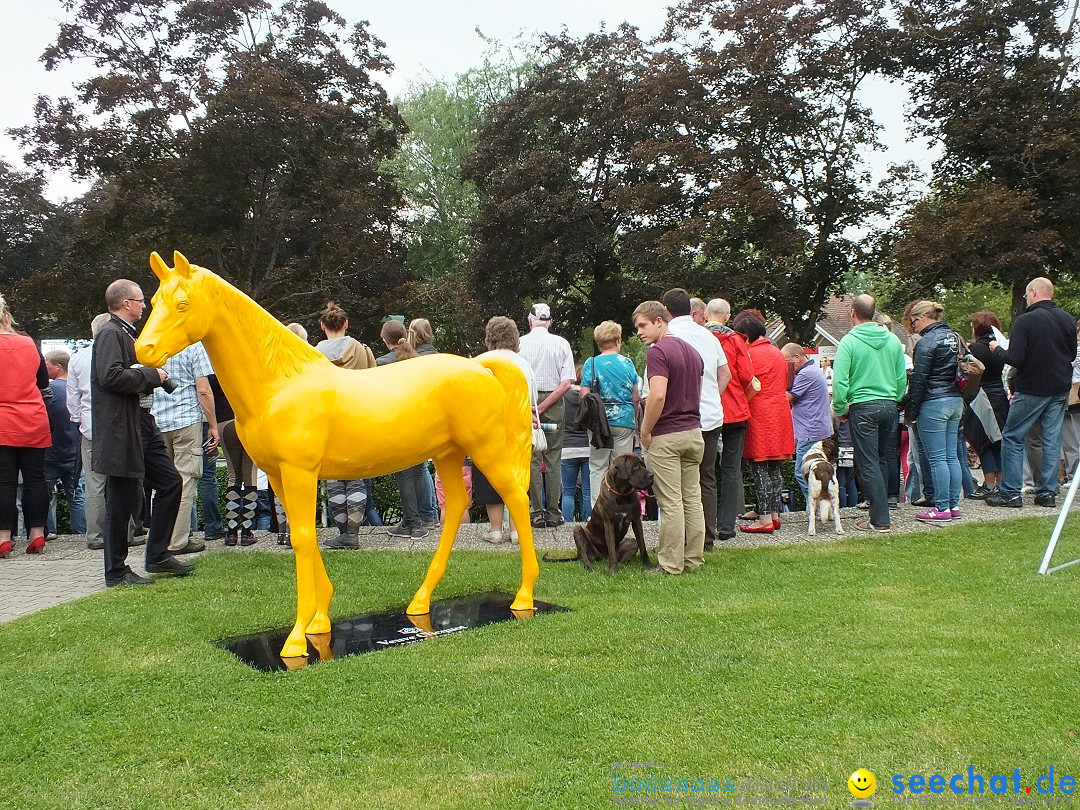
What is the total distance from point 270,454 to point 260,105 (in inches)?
749

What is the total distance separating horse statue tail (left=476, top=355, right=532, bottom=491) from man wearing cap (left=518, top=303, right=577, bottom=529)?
2.79m

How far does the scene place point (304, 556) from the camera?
538cm

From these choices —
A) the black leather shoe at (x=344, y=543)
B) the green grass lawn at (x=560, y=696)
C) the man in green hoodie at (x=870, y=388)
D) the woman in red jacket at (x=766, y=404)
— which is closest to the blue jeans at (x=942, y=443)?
the man in green hoodie at (x=870, y=388)

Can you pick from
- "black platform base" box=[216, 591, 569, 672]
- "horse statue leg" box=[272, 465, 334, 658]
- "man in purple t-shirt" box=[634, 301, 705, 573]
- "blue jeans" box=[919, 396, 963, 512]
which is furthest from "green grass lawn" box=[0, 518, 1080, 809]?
"blue jeans" box=[919, 396, 963, 512]

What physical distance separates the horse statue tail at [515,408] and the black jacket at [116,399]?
284cm

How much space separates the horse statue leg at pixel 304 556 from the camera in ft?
17.2

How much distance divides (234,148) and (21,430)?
49.4 ft

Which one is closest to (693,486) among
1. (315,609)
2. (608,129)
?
(315,609)

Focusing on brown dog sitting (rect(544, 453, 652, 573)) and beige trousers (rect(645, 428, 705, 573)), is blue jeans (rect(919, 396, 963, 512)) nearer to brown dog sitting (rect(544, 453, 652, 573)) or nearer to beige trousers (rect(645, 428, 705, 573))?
beige trousers (rect(645, 428, 705, 573))

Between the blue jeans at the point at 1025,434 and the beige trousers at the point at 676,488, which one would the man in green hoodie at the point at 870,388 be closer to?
the blue jeans at the point at 1025,434

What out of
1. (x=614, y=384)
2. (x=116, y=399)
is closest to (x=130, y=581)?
(x=116, y=399)

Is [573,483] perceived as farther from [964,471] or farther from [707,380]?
[964,471]

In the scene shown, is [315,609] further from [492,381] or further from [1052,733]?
[1052,733]

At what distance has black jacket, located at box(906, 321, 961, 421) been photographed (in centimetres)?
894
